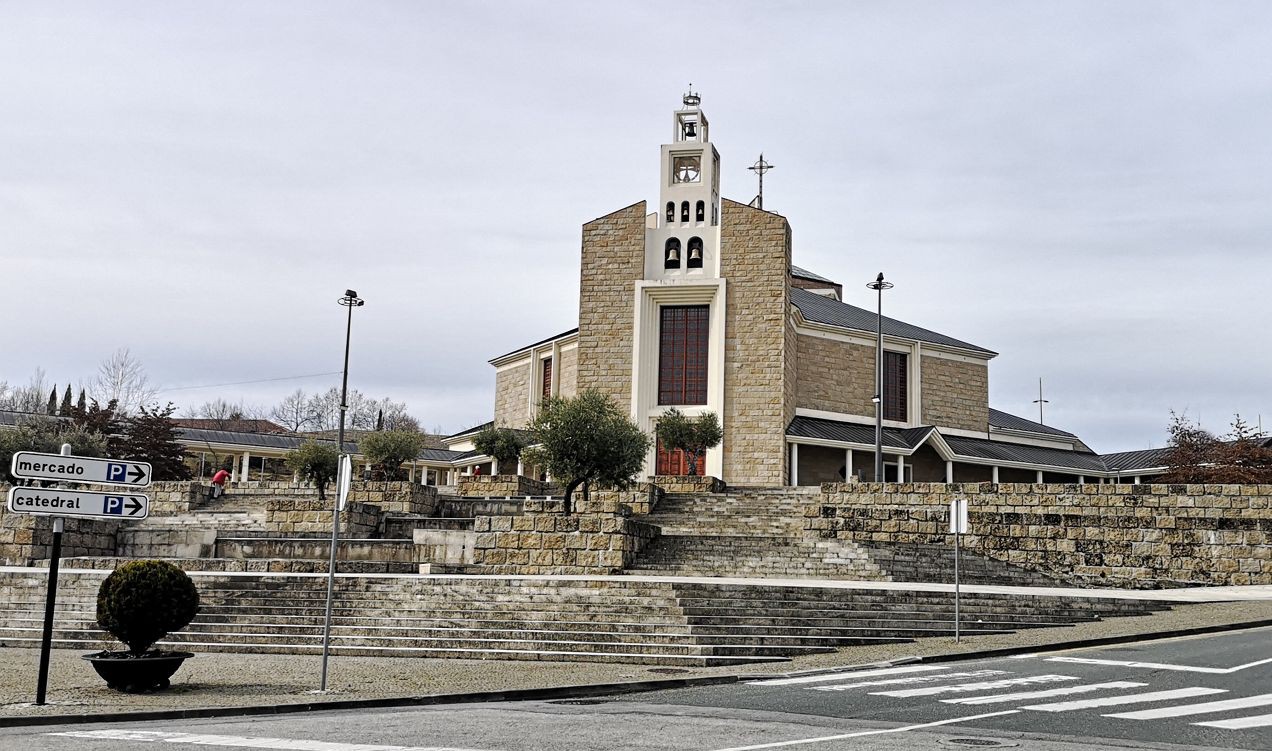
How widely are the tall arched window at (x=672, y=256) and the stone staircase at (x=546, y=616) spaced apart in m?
25.0

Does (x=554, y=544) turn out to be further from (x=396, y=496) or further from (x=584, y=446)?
(x=396, y=496)

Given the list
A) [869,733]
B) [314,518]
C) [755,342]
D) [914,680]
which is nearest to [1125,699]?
[914,680]

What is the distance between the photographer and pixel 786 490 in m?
34.2

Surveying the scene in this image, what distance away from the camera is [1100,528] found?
26922mm

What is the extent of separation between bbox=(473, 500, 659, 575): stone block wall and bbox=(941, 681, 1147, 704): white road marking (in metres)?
12.6

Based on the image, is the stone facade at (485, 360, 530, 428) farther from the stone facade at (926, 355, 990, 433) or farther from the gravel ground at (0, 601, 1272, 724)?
the gravel ground at (0, 601, 1272, 724)

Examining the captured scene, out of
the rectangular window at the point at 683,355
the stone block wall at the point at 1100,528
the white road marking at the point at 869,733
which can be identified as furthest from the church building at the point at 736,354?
the white road marking at the point at 869,733

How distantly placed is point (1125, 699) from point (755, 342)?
30.7m

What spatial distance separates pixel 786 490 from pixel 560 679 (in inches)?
865

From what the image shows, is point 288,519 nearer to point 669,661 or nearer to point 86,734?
point 669,661

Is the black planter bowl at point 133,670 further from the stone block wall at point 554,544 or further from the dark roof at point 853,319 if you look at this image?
the dark roof at point 853,319

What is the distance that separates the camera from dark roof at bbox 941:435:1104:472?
4434 cm

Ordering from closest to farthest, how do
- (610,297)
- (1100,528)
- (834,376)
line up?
(1100,528), (610,297), (834,376)

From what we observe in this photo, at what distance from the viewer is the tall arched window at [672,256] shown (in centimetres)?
4312
